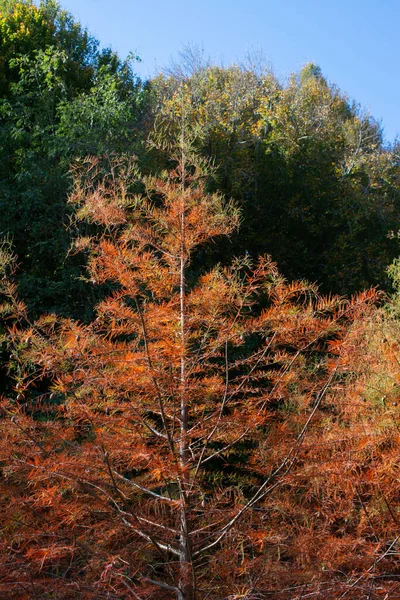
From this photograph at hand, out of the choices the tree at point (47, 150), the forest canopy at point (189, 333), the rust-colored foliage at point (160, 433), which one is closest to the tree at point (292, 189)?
the forest canopy at point (189, 333)

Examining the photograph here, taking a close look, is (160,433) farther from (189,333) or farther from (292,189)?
(292,189)

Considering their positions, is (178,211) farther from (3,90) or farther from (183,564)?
(3,90)

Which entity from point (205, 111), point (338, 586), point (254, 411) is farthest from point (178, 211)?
point (205, 111)

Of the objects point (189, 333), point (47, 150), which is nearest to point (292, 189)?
point (47, 150)

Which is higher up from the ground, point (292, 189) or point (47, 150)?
point (292, 189)

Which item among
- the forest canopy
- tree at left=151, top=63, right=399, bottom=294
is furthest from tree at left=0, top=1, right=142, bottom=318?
tree at left=151, top=63, right=399, bottom=294

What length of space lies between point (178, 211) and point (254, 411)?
3.90 ft

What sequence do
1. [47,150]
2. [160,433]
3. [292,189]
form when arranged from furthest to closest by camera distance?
[292,189], [47,150], [160,433]

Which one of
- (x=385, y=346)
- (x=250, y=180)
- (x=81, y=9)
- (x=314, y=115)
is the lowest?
(x=385, y=346)

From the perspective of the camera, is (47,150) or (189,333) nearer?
(189,333)

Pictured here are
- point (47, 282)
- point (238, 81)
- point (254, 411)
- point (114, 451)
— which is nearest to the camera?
point (114, 451)

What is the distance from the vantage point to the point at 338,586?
3.39 meters

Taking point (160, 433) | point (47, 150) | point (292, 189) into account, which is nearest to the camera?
point (160, 433)

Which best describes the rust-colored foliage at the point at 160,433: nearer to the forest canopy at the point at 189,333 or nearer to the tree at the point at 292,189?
the forest canopy at the point at 189,333
